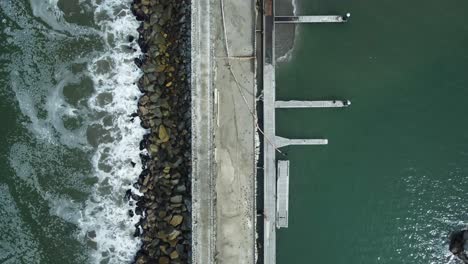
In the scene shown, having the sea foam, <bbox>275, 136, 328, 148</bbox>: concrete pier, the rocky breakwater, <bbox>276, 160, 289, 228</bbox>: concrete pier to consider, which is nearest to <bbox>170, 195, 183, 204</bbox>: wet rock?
the rocky breakwater

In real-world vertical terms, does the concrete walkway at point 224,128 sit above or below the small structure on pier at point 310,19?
below

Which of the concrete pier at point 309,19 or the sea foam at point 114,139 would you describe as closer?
the concrete pier at point 309,19

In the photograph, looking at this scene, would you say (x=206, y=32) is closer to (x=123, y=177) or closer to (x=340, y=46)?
(x=340, y=46)

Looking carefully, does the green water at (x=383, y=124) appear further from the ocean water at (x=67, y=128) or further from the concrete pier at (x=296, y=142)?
the ocean water at (x=67, y=128)

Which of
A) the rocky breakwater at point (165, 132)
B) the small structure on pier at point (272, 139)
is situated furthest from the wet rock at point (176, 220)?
the small structure on pier at point (272, 139)

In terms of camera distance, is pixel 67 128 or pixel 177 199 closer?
pixel 177 199

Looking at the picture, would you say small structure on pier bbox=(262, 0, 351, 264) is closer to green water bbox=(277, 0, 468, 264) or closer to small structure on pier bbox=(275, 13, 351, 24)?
small structure on pier bbox=(275, 13, 351, 24)

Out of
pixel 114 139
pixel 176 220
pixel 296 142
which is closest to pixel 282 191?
pixel 296 142

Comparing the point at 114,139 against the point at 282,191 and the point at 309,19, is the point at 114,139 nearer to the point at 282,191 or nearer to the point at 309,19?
the point at 282,191
